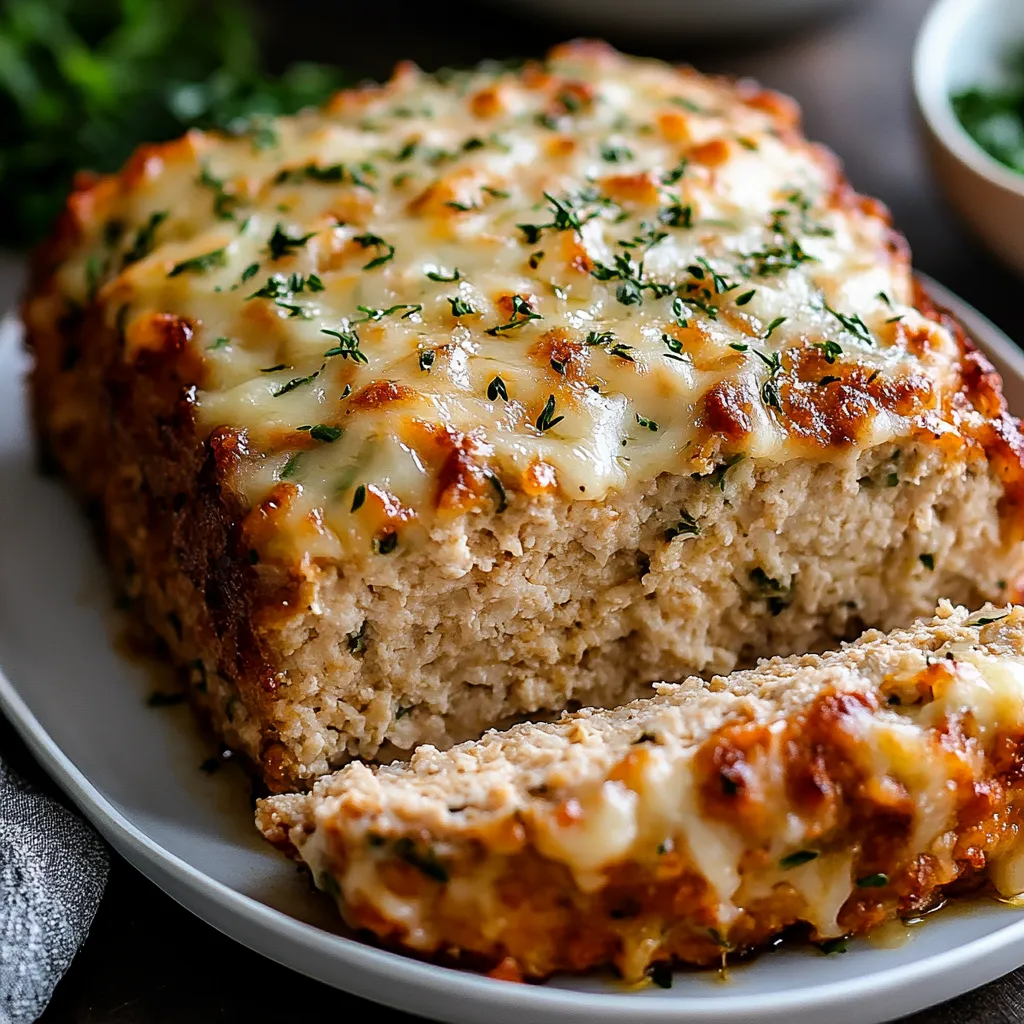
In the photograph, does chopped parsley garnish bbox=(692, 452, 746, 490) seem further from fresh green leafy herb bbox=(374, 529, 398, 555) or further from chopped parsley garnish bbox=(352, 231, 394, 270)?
chopped parsley garnish bbox=(352, 231, 394, 270)

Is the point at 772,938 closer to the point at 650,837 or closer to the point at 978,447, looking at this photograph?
the point at 650,837

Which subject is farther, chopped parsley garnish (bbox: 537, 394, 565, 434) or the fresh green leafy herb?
chopped parsley garnish (bbox: 537, 394, 565, 434)

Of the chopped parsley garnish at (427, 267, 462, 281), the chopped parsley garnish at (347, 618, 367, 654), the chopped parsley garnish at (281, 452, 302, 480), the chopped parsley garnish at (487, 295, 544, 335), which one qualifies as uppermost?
the chopped parsley garnish at (427, 267, 462, 281)

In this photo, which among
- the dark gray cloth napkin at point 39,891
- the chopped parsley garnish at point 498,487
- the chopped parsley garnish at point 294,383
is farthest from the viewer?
the chopped parsley garnish at point 294,383

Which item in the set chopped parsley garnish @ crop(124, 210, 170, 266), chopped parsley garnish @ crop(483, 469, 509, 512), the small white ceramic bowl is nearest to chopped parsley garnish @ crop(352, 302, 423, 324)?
chopped parsley garnish @ crop(483, 469, 509, 512)

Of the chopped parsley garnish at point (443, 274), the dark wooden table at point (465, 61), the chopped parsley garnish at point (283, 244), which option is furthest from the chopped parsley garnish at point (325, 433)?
the dark wooden table at point (465, 61)

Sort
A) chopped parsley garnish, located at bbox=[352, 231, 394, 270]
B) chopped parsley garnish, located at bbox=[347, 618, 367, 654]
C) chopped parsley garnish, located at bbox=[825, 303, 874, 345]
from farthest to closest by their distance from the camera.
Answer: chopped parsley garnish, located at bbox=[352, 231, 394, 270]
chopped parsley garnish, located at bbox=[825, 303, 874, 345]
chopped parsley garnish, located at bbox=[347, 618, 367, 654]

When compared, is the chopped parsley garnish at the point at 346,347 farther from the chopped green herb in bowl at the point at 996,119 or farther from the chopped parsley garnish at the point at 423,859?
the chopped green herb in bowl at the point at 996,119

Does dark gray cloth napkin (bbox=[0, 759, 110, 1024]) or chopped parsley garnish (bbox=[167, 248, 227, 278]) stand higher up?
chopped parsley garnish (bbox=[167, 248, 227, 278])
